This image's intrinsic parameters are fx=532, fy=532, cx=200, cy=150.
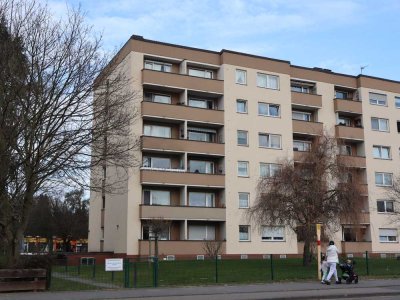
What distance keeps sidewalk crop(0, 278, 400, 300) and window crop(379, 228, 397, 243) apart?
30998 millimetres

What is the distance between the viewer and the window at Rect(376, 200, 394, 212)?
5075 centimetres

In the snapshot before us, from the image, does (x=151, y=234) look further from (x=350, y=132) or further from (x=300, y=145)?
(x=350, y=132)

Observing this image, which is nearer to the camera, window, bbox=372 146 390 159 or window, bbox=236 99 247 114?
window, bbox=236 99 247 114

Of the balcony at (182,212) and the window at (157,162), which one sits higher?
the window at (157,162)

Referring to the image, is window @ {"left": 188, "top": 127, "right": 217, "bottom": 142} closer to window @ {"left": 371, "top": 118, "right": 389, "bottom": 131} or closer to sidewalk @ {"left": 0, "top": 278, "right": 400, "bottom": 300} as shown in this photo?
window @ {"left": 371, "top": 118, "right": 389, "bottom": 131}

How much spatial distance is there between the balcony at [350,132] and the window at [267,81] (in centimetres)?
732

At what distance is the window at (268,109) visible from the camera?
4731 cm

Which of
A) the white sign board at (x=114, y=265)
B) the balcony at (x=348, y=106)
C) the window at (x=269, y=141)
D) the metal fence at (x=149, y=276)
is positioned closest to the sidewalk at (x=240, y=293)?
the white sign board at (x=114, y=265)

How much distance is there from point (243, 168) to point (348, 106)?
13.3 meters

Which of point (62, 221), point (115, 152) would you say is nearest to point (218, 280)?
point (115, 152)

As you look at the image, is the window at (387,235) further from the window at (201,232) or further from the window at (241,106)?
the window at (241,106)

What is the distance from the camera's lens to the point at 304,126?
4881cm

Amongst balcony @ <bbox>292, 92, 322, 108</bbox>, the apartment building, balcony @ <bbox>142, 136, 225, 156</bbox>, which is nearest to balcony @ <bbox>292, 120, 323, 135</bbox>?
the apartment building

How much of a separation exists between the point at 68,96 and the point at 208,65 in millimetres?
26969
